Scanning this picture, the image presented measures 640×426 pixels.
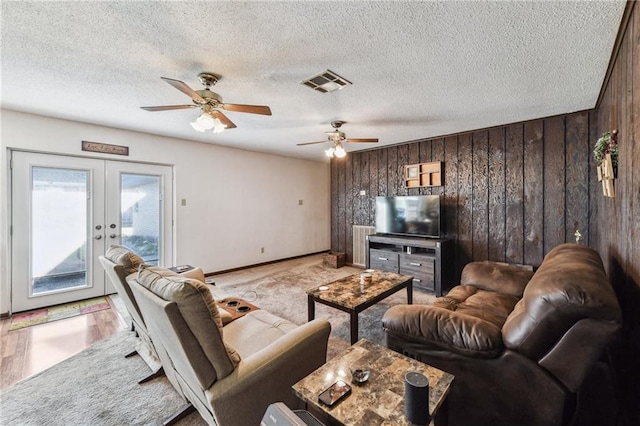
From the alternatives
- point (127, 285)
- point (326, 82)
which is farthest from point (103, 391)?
point (326, 82)

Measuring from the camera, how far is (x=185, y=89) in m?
1.96

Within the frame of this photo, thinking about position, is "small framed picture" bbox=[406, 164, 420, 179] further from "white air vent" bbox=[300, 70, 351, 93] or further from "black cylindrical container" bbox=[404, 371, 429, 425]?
"black cylindrical container" bbox=[404, 371, 429, 425]

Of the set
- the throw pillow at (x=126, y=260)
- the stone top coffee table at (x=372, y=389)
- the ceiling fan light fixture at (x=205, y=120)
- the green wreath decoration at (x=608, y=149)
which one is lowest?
the stone top coffee table at (x=372, y=389)

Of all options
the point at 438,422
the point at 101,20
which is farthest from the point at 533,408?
the point at 101,20

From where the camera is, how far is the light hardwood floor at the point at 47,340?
86.0 inches

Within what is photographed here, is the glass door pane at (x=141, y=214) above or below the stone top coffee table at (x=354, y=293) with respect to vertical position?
above

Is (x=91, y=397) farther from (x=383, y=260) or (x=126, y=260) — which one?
(x=383, y=260)

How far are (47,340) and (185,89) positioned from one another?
2.85 metres

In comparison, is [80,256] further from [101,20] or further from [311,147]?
[311,147]

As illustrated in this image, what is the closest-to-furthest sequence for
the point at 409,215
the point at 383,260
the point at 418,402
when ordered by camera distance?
the point at 418,402, the point at 409,215, the point at 383,260

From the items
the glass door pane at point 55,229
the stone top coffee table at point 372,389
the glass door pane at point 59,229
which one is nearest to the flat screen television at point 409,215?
the stone top coffee table at point 372,389

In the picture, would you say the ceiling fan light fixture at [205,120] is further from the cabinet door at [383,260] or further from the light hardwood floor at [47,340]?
the cabinet door at [383,260]

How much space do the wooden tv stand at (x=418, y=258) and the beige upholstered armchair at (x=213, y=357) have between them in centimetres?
294

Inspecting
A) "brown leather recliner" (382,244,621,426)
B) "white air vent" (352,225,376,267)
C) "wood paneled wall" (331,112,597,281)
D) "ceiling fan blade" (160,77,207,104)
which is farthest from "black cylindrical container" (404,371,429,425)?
"white air vent" (352,225,376,267)
